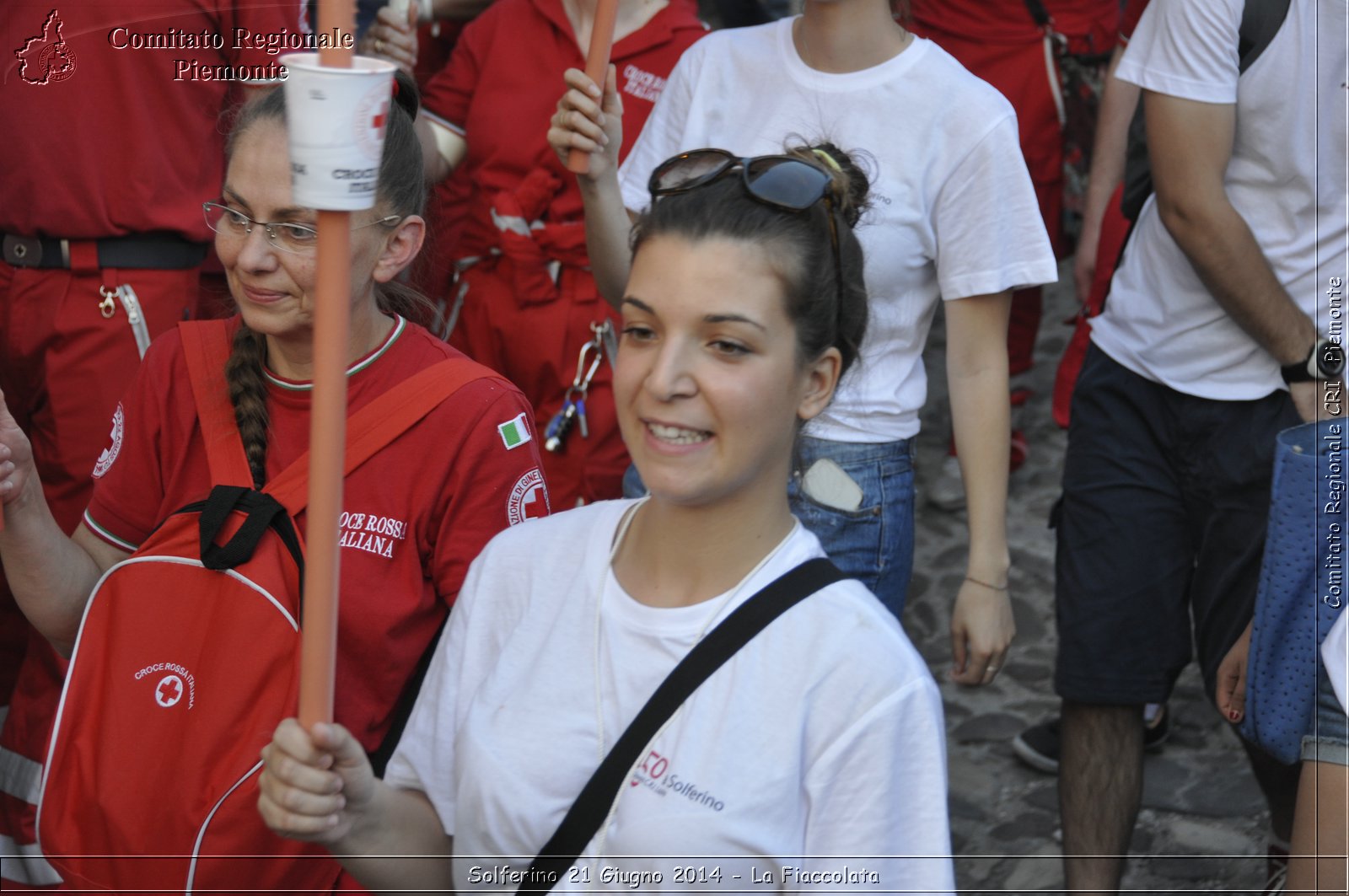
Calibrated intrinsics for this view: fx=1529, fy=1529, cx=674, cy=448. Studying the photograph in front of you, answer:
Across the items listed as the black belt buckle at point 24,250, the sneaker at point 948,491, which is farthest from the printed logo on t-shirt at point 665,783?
the sneaker at point 948,491

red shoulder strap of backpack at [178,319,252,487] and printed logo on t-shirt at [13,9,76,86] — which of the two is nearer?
red shoulder strap of backpack at [178,319,252,487]

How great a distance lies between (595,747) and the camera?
199cm

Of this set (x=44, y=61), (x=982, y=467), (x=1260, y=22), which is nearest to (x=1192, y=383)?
(x=982, y=467)

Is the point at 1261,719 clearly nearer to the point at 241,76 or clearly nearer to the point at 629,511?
the point at 629,511

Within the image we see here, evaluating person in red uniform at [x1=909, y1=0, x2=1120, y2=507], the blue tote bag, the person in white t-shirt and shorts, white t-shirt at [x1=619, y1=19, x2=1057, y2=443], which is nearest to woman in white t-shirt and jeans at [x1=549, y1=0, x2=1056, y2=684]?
white t-shirt at [x1=619, y1=19, x2=1057, y2=443]

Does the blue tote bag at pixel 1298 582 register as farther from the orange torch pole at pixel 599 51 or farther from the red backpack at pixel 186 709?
the red backpack at pixel 186 709

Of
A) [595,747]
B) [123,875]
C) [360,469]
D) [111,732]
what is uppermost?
[360,469]

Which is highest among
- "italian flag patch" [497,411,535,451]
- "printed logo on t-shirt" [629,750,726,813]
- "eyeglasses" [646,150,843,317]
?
"eyeglasses" [646,150,843,317]

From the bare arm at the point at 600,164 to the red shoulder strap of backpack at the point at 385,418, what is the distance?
428 millimetres

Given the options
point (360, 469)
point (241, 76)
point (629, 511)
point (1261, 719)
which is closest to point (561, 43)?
point (241, 76)

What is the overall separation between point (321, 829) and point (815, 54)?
1.88 metres

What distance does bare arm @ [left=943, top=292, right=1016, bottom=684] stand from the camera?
9.84 ft

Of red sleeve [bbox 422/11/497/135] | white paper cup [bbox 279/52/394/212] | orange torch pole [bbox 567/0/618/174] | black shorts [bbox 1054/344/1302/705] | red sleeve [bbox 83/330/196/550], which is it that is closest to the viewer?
white paper cup [bbox 279/52/394/212]

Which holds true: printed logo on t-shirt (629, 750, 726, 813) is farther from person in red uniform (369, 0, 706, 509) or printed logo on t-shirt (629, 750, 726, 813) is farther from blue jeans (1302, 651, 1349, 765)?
person in red uniform (369, 0, 706, 509)
